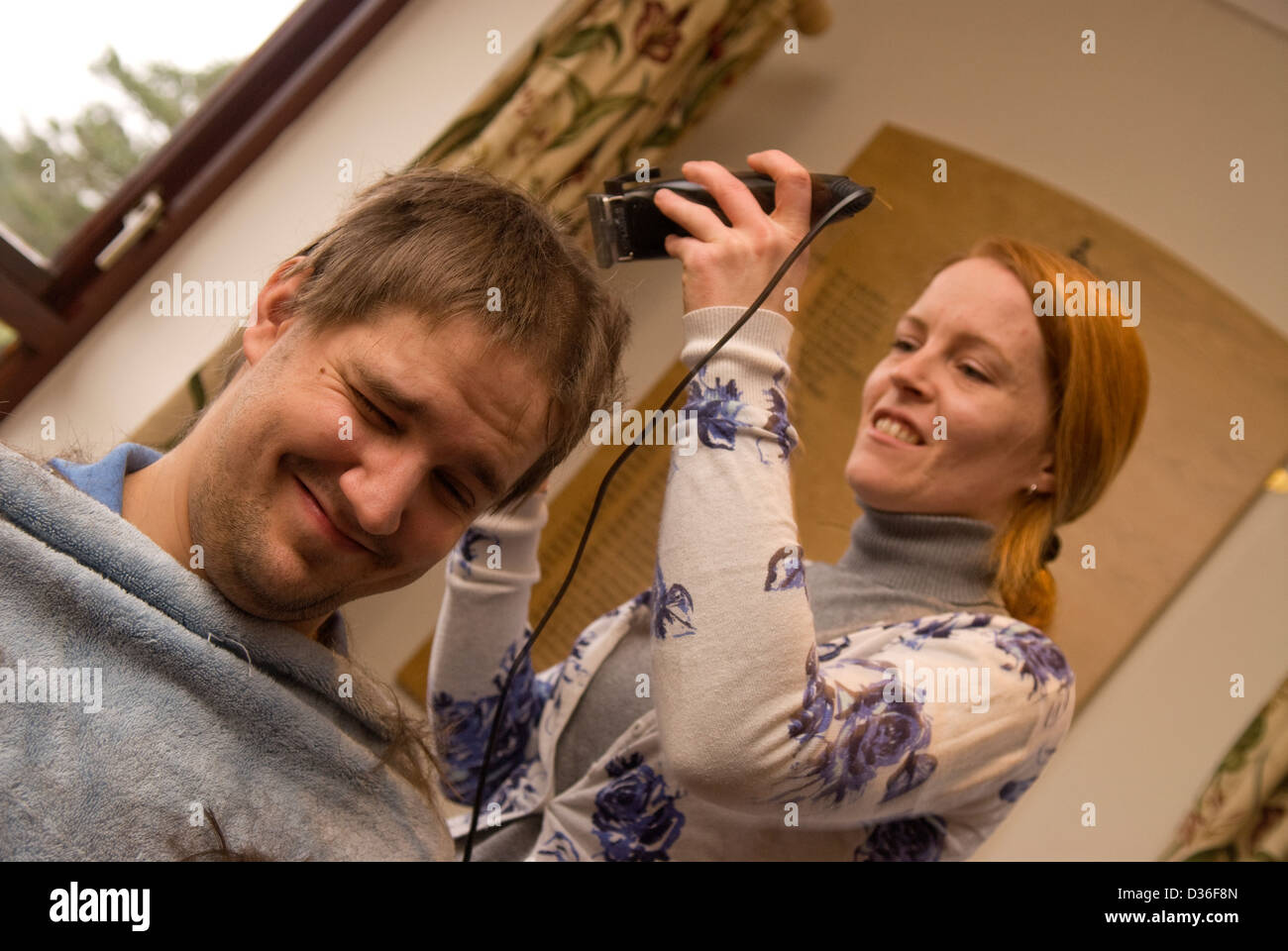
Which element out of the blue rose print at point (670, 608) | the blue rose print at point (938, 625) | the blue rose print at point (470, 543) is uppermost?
the blue rose print at point (470, 543)

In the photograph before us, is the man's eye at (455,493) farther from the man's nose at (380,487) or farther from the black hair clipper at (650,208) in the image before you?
the black hair clipper at (650,208)

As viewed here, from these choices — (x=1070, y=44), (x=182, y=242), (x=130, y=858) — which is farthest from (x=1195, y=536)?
(x=182, y=242)

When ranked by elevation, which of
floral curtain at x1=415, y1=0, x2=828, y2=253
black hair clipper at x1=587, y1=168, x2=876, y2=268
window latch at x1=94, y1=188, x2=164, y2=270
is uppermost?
floral curtain at x1=415, y1=0, x2=828, y2=253

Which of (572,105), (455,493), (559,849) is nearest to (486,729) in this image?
(559,849)

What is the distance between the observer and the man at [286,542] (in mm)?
555

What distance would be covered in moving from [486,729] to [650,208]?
538 millimetres

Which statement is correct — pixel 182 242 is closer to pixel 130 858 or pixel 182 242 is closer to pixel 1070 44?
pixel 130 858

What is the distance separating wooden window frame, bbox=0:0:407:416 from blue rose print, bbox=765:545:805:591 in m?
0.98

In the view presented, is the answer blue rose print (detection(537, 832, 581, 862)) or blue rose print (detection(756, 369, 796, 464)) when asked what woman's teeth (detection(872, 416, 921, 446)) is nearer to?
blue rose print (detection(756, 369, 796, 464))

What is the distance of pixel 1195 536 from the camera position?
39.0 inches

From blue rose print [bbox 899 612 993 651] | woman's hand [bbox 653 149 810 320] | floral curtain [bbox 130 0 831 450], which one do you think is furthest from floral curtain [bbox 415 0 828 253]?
blue rose print [bbox 899 612 993 651]

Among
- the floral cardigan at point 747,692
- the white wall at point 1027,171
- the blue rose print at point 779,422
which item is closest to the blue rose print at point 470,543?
the floral cardigan at point 747,692

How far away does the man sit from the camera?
555mm
